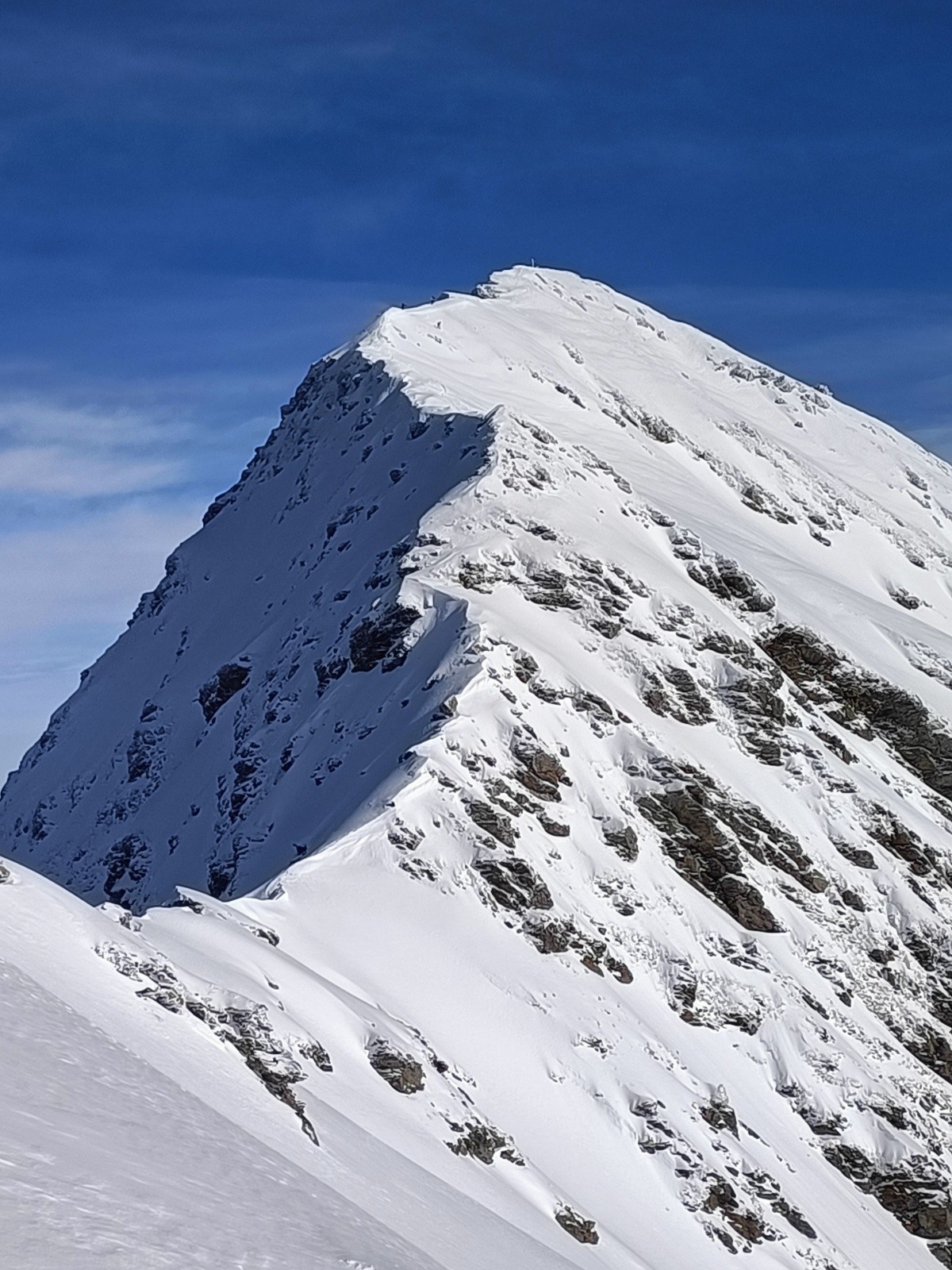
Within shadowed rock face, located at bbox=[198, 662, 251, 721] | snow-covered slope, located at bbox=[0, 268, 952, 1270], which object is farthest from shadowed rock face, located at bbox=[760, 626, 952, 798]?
shadowed rock face, located at bbox=[198, 662, 251, 721]

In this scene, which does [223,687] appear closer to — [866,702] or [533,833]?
[533,833]

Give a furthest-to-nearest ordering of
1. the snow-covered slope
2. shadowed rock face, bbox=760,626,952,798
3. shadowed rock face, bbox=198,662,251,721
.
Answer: shadowed rock face, bbox=198,662,251,721, shadowed rock face, bbox=760,626,952,798, the snow-covered slope

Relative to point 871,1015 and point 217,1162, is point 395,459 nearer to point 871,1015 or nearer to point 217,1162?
point 871,1015

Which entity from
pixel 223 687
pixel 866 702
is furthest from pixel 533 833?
pixel 223 687

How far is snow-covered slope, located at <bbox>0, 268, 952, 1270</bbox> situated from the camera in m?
27.0

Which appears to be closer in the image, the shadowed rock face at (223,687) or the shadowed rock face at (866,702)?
the shadowed rock face at (866,702)

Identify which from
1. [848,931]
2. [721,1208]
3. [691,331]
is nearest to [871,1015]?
[848,931]

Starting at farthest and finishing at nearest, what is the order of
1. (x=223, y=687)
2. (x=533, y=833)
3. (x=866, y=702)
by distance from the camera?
(x=223, y=687) → (x=866, y=702) → (x=533, y=833)

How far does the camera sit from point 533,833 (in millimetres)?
42594

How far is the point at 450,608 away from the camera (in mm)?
52125

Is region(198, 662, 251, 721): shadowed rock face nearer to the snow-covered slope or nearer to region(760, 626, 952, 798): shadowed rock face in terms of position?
the snow-covered slope

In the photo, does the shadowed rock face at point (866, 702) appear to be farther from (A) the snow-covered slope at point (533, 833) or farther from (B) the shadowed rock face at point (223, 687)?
(B) the shadowed rock face at point (223, 687)

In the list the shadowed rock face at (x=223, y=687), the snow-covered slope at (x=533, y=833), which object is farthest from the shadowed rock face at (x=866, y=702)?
the shadowed rock face at (x=223, y=687)

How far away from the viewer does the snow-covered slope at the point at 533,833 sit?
88.7 feet
